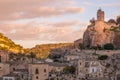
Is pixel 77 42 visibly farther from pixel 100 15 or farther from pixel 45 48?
pixel 45 48

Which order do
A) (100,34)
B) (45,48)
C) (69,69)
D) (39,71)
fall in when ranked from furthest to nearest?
(45,48)
(100,34)
(69,69)
(39,71)

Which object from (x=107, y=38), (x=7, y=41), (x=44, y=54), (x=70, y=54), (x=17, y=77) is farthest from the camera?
(x=7, y=41)

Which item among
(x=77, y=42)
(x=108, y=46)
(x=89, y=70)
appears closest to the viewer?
(x=89, y=70)

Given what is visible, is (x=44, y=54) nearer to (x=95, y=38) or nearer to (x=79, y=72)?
(x=95, y=38)

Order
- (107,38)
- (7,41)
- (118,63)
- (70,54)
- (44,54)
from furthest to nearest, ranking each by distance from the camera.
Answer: (7,41)
(44,54)
(107,38)
(70,54)
(118,63)

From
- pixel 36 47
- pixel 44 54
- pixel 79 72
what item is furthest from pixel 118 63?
pixel 36 47

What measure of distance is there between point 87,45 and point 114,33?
6.15 meters

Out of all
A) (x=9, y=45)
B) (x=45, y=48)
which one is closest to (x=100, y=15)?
(x=45, y=48)

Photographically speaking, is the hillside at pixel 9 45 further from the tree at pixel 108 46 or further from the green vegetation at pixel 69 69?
the green vegetation at pixel 69 69

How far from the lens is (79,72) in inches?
3110

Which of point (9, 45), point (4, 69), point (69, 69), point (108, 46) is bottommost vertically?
point (69, 69)

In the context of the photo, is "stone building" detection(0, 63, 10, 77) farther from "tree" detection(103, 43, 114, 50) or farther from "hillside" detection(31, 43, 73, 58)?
"hillside" detection(31, 43, 73, 58)

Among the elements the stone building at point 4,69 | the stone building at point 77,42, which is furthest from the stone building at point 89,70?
the stone building at point 77,42

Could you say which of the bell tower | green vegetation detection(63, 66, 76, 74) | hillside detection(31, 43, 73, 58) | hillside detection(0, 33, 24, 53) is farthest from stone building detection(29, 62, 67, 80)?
hillside detection(0, 33, 24, 53)
